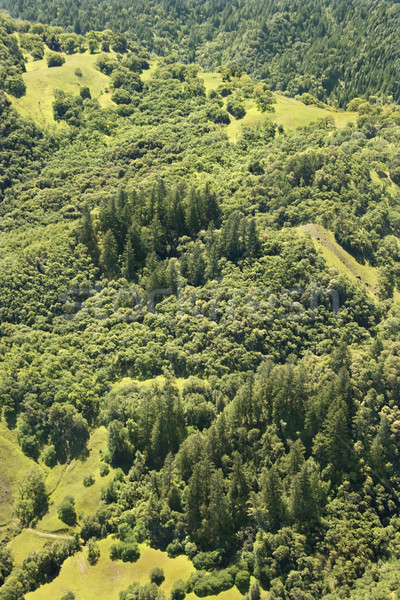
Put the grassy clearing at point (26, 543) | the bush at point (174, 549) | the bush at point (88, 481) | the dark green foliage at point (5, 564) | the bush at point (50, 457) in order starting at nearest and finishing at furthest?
1. the bush at point (174, 549)
2. the dark green foliage at point (5, 564)
3. the grassy clearing at point (26, 543)
4. the bush at point (88, 481)
5. the bush at point (50, 457)

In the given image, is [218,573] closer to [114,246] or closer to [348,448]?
[348,448]

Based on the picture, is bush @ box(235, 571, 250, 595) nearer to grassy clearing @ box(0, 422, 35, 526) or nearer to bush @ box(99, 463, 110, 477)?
bush @ box(99, 463, 110, 477)

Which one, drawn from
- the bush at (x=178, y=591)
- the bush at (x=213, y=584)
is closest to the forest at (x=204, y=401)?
the bush at (x=213, y=584)

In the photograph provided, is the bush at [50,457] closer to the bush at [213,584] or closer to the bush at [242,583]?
the bush at [213,584]

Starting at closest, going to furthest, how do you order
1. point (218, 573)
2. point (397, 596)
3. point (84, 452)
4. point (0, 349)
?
1. point (397, 596)
2. point (218, 573)
3. point (84, 452)
4. point (0, 349)

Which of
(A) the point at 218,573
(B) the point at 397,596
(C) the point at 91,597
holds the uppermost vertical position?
(B) the point at 397,596

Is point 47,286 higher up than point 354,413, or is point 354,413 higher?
point 354,413

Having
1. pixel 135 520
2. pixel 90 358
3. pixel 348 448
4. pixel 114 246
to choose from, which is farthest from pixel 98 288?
pixel 348 448
